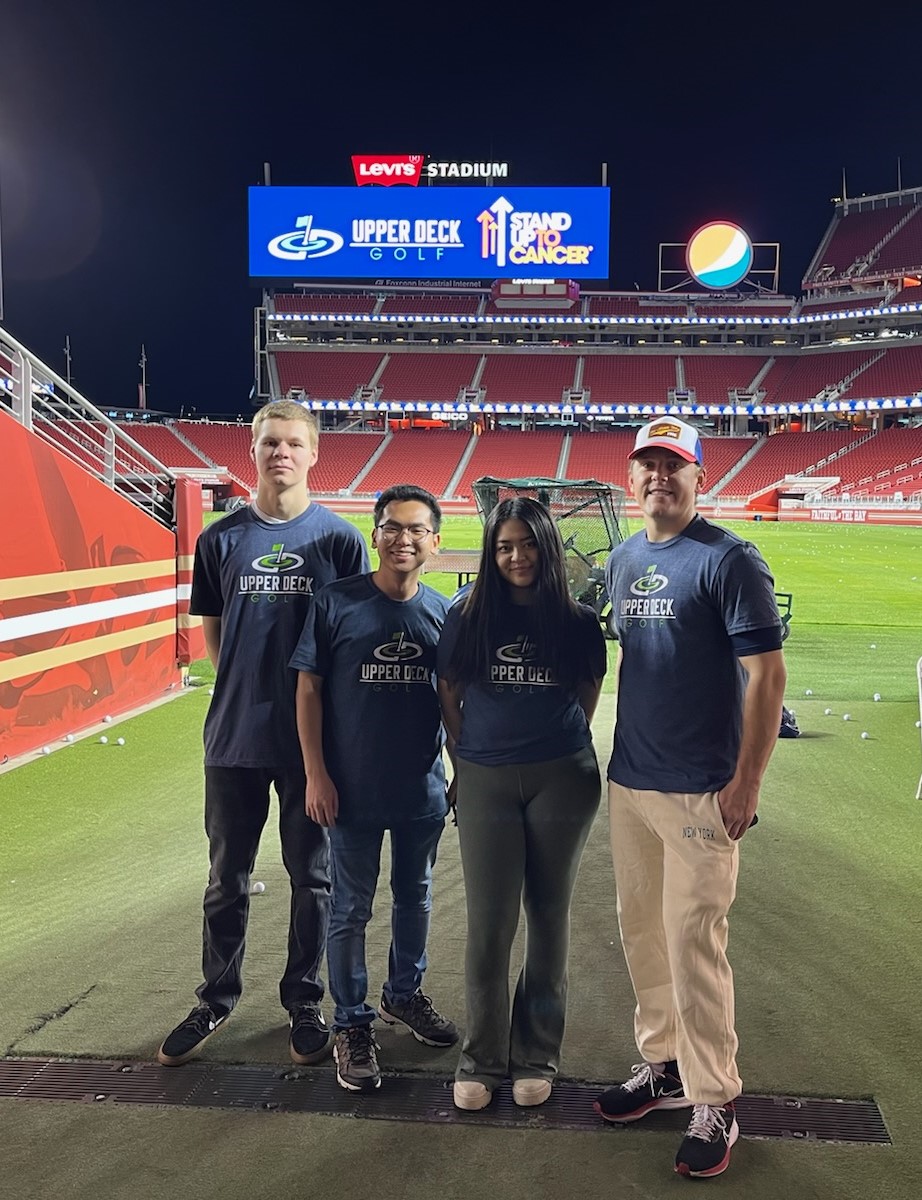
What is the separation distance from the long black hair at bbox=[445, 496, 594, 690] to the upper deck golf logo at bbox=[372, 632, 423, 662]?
0.23 meters

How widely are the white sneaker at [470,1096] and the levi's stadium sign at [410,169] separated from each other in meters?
70.6

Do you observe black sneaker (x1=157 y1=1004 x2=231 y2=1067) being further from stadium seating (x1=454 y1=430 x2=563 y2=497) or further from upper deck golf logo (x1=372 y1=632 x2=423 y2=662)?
stadium seating (x1=454 y1=430 x2=563 y2=497)

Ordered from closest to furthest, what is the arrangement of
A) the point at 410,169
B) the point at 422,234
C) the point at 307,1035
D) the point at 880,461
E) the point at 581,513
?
the point at 307,1035 < the point at 581,513 < the point at 880,461 < the point at 422,234 < the point at 410,169

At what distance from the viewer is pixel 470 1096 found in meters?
2.96

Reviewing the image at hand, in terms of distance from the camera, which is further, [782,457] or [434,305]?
[434,305]

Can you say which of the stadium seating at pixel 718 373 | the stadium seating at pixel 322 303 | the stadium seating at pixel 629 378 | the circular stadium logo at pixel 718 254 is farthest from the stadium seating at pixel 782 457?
the stadium seating at pixel 322 303

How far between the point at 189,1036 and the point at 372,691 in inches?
54.4

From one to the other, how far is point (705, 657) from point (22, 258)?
136423 millimetres

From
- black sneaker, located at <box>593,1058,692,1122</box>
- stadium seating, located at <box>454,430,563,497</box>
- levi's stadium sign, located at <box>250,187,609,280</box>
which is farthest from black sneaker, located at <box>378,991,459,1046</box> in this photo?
levi's stadium sign, located at <box>250,187,609,280</box>

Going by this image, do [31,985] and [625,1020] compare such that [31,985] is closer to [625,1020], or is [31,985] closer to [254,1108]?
[254,1108]

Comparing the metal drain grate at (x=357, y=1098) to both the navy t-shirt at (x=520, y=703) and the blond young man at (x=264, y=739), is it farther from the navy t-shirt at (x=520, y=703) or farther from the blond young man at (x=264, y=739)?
the navy t-shirt at (x=520, y=703)

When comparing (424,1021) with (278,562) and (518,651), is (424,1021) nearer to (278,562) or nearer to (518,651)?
(518,651)

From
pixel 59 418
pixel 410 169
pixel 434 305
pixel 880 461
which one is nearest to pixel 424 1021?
pixel 59 418

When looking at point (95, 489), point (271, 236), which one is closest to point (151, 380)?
point (271, 236)
